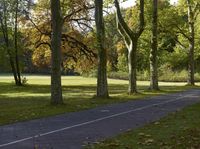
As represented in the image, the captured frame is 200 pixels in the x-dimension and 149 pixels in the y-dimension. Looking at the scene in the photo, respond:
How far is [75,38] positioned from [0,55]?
847cm

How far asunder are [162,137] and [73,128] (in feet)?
10.1

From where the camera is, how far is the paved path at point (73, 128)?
1143 cm

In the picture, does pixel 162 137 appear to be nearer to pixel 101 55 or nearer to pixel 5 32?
pixel 101 55

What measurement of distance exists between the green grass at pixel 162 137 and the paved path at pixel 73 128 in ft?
1.88

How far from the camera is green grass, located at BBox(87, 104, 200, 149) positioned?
10837mm

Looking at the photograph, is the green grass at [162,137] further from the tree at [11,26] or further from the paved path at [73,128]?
the tree at [11,26]

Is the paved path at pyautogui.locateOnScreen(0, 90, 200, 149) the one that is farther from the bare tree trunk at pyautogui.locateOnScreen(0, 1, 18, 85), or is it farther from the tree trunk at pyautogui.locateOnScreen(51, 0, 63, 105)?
the bare tree trunk at pyautogui.locateOnScreen(0, 1, 18, 85)

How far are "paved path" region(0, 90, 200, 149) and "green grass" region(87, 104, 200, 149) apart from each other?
57 cm

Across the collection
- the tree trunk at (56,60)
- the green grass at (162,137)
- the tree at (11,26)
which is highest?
the tree at (11,26)

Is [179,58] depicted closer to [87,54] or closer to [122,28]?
[87,54]

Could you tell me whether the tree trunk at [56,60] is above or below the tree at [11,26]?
below

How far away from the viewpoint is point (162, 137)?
12.2 m

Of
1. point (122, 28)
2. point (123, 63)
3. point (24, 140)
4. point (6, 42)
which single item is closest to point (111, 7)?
point (122, 28)

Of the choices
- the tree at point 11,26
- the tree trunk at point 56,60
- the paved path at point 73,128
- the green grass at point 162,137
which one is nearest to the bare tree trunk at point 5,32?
the tree at point 11,26
